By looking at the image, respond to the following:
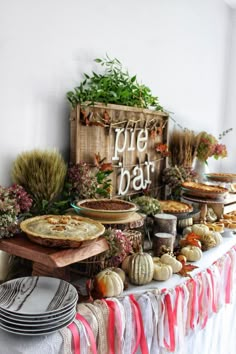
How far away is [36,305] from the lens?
100 centimetres

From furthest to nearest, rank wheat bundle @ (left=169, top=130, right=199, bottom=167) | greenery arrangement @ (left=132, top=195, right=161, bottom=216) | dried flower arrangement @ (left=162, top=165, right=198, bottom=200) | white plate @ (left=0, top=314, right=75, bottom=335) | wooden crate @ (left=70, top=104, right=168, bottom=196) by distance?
1. wheat bundle @ (left=169, top=130, right=199, bottom=167)
2. dried flower arrangement @ (left=162, top=165, right=198, bottom=200)
3. greenery arrangement @ (left=132, top=195, right=161, bottom=216)
4. wooden crate @ (left=70, top=104, right=168, bottom=196)
5. white plate @ (left=0, top=314, right=75, bottom=335)

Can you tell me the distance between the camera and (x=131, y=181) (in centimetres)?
189

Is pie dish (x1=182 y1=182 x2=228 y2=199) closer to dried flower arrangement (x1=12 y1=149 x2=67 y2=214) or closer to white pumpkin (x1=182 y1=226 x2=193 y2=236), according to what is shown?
white pumpkin (x1=182 y1=226 x2=193 y2=236)

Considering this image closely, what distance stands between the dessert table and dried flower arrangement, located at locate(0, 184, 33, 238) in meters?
0.32

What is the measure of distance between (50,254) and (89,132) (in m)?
0.71

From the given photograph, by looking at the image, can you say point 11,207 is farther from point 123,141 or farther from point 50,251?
point 123,141

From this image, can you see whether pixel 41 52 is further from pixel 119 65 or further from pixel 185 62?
pixel 185 62

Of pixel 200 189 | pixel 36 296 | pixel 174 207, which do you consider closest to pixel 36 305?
pixel 36 296

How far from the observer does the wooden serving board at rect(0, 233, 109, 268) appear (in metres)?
1.02

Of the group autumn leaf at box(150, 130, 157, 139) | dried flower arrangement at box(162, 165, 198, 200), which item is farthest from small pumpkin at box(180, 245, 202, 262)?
autumn leaf at box(150, 130, 157, 139)

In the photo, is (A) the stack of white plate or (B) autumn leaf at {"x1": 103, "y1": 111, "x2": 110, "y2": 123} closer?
(A) the stack of white plate

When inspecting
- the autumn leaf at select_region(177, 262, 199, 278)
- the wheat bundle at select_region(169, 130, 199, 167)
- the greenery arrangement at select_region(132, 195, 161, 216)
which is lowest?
the autumn leaf at select_region(177, 262, 199, 278)

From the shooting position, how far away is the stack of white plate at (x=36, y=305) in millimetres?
915

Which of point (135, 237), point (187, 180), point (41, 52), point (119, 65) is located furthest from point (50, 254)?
point (187, 180)
